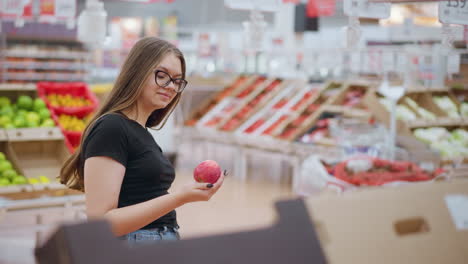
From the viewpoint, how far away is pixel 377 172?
4.21m

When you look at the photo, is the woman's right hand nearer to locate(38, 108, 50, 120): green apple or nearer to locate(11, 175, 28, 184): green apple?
locate(11, 175, 28, 184): green apple

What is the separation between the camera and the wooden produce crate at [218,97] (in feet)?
30.0

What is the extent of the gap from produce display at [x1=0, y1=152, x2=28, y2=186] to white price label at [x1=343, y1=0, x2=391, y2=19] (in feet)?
8.05

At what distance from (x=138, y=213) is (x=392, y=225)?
0.93 meters

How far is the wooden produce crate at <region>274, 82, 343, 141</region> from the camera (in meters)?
7.28

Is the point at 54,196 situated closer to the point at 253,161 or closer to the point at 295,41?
the point at 253,161

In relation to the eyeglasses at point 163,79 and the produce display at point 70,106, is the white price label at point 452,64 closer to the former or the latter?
the produce display at point 70,106

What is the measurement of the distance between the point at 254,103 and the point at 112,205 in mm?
7071

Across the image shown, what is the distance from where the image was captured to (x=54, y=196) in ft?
13.1

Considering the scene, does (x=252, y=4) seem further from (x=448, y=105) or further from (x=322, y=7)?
(x=322, y=7)

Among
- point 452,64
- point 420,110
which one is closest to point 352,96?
point 420,110

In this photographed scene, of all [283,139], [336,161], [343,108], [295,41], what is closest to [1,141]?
[336,161]

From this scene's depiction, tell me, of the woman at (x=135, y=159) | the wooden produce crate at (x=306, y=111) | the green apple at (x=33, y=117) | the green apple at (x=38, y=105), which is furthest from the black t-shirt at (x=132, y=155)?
the wooden produce crate at (x=306, y=111)

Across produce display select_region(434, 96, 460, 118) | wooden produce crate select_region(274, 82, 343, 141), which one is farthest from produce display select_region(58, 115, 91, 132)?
produce display select_region(434, 96, 460, 118)
